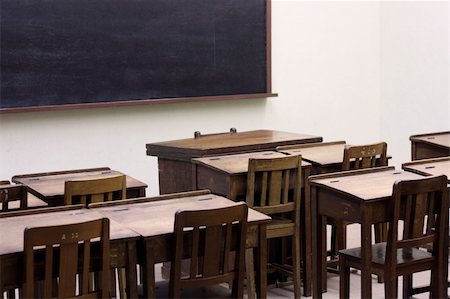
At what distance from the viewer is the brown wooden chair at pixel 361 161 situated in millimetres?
5520

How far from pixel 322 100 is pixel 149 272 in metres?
5.18

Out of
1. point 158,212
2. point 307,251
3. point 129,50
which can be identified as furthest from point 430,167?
point 129,50

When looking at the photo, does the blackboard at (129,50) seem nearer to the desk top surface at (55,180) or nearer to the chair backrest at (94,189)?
the desk top surface at (55,180)

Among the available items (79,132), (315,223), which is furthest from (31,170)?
(315,223)

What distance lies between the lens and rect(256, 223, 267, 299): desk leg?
156 inches

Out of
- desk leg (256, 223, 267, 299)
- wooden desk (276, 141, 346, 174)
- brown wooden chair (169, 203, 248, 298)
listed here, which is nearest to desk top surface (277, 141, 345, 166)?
wooden desk (276, 141, 346, 174)

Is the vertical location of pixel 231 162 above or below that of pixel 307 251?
above

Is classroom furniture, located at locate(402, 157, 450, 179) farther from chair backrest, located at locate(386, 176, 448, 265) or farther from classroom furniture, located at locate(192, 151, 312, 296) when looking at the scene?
classroom furniture, located at locate(192, 151, 312, 296)

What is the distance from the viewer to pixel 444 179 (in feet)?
14.6

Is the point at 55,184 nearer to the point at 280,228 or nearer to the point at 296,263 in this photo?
the point at 280,228

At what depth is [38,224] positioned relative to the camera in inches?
150

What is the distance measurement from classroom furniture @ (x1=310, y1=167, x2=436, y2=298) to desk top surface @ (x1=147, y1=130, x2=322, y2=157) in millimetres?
1109

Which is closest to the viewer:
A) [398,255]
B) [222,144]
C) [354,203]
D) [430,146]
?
[354,203]

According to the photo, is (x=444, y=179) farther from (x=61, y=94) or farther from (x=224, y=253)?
(x=61, y=94)
